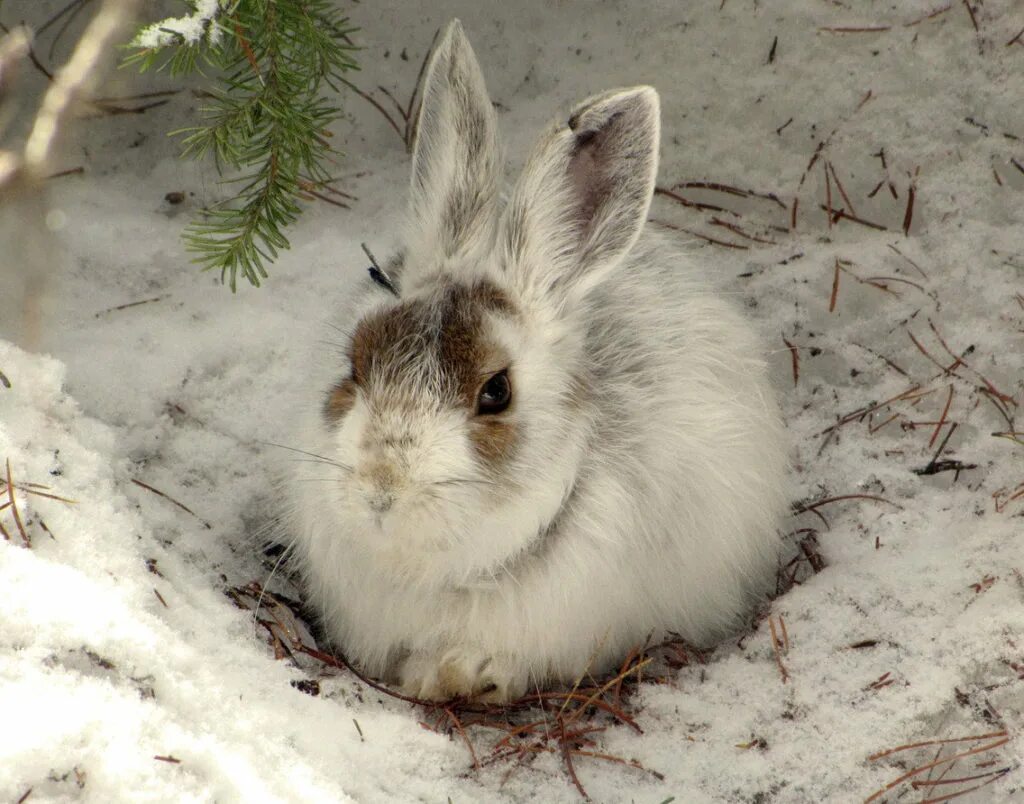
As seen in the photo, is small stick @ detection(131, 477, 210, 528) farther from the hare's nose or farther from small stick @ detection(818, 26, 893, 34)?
small stick @ detection(818, 26, 893, 34)

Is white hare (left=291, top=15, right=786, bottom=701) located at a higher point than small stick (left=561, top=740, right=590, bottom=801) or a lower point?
higher

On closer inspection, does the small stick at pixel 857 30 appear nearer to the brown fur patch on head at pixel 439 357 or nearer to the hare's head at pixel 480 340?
the hare's head at pixel 480 340

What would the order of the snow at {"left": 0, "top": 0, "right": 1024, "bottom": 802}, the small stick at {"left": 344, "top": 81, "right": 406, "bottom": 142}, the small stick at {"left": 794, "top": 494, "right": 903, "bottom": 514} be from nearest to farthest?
the snow at {"left": 0, "top": 0, "right": 1024, "bottom": 802} < the small stick at {"left": 794, "top": 494, "right": 903, "bottom": 514} < the small stick at {"left": 344, "top": 81, "right": 406, "bottom": 142}

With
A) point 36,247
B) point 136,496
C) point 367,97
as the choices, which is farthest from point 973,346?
point 36,247

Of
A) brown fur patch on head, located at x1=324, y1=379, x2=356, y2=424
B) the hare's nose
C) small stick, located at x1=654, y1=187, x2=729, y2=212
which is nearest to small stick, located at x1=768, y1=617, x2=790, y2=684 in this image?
the hare's nose

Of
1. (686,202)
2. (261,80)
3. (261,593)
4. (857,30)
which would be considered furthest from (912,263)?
(261,593)

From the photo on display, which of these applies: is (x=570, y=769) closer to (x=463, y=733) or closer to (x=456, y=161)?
(x=463, y=733)
